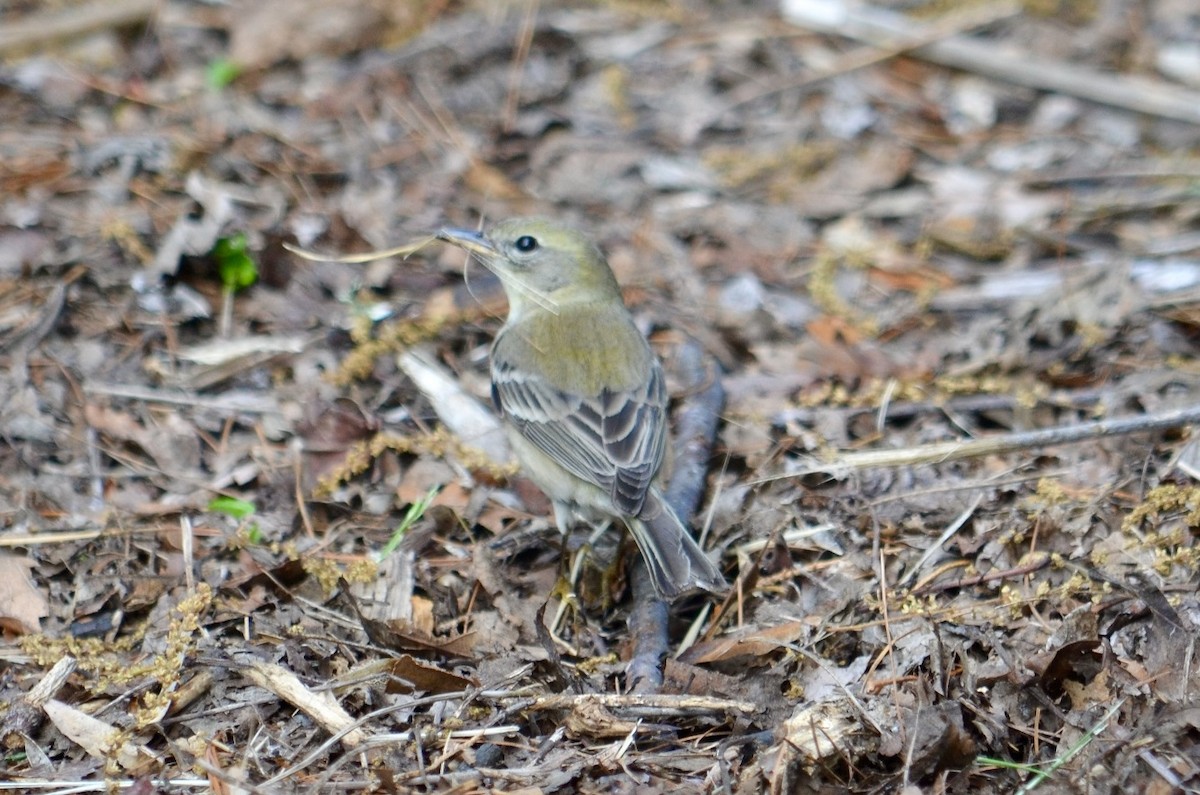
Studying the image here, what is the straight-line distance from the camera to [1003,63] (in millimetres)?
9289

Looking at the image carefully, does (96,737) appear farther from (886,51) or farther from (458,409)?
(886,51)

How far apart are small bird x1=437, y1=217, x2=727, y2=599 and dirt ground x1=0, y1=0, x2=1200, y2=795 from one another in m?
0.31

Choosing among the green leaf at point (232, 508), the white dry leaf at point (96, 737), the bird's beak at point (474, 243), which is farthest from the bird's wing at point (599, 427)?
the white dry leaf at point (96, 737)

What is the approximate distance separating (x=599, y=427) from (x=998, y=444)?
1809 mm

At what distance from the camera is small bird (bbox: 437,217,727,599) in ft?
17.2

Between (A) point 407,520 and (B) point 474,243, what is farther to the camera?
(B) point 474,243

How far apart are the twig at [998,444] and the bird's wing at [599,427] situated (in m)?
0.65

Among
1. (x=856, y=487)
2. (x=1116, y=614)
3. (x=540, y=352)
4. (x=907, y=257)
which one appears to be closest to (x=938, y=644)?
(x=1116, y=614)

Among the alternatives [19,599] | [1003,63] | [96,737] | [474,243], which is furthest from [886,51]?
[96,737]

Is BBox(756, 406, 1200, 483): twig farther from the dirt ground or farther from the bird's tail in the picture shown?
the bird's tail

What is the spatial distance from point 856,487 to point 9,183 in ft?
17.5

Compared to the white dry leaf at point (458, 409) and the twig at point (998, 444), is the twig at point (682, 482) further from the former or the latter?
the white dry leaf at point (458, 409)

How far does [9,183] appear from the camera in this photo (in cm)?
722

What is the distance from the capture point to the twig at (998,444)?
16.9ft
